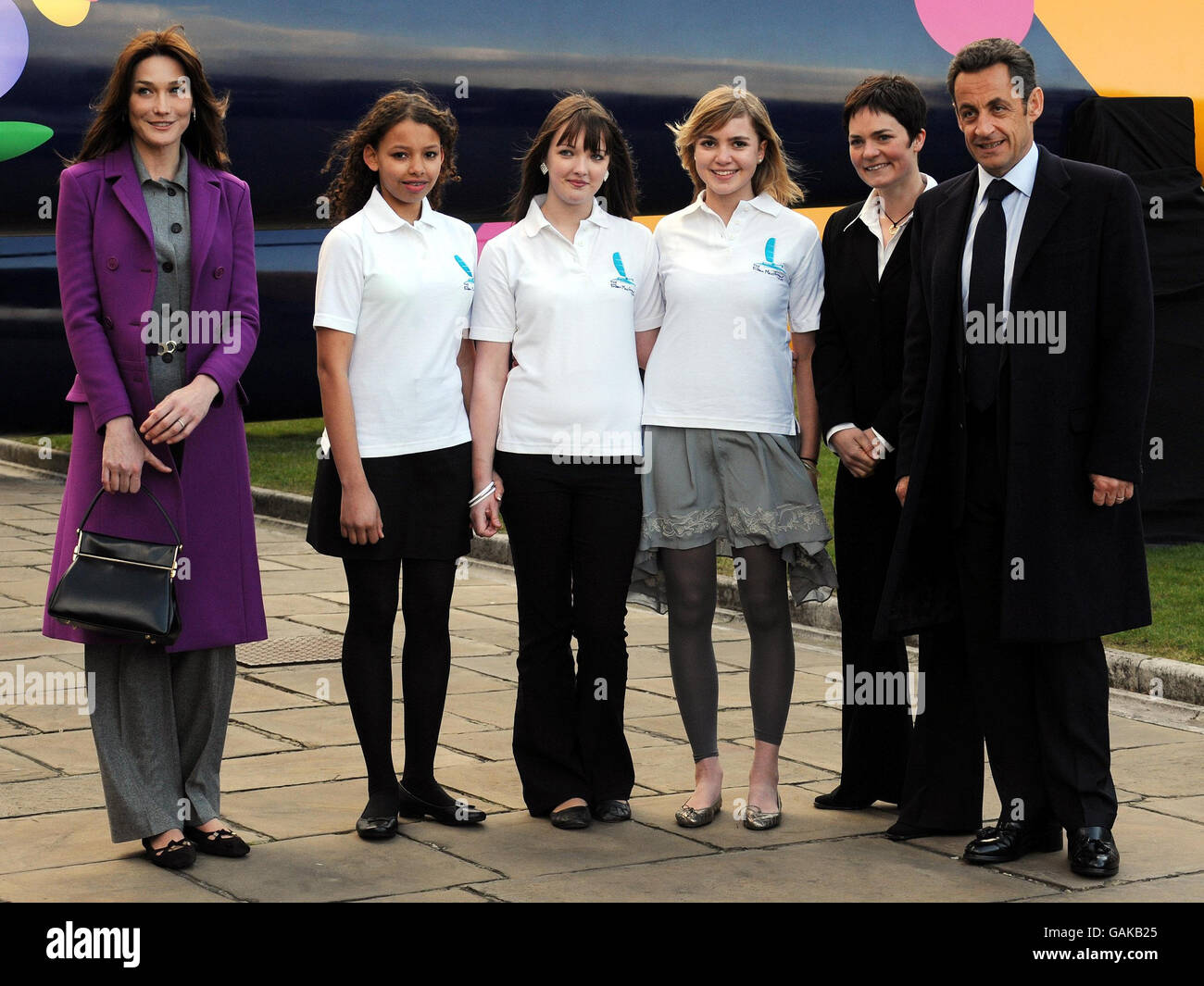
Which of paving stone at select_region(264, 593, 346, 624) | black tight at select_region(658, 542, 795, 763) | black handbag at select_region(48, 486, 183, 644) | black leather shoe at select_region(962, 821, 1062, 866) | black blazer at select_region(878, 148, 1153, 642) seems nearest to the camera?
black handbag at select_region(48, 486, 183, 644)

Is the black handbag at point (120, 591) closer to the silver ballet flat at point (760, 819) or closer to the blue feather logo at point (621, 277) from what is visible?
the blue feather logo at point (621, 277)

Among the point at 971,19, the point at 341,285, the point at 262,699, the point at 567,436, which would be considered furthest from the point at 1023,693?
the point at 971,19

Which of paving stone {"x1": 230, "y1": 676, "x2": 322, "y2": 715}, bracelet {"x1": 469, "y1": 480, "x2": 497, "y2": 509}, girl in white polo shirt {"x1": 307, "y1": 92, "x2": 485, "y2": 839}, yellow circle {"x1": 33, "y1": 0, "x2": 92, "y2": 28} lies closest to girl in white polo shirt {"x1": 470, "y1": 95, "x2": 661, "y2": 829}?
bracelet {"x1": 469, "y1": 480, "x2": 497, "y2": 509}

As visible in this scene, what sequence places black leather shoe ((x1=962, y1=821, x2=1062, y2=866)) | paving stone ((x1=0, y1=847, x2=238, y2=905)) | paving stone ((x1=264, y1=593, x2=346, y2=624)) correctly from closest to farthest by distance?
paving stone ((x1=0, y1=847, x2=238, y2=905)) < black leather shoe ((x1=962, y1=821, x2=1062, y2=866)) < paving stone ((x1=264, y1=593, x2=346, y2=624))

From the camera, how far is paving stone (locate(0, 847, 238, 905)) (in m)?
3.51

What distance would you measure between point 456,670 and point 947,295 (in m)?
2.76

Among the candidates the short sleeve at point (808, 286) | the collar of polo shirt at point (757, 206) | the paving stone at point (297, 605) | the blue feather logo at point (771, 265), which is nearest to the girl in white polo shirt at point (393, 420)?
the collar of polo shirt at point (757, 206)

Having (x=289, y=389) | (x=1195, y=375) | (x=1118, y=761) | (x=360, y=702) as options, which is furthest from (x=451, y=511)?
(x=289, y=389)

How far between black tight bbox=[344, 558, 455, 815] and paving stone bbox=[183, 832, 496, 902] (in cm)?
16

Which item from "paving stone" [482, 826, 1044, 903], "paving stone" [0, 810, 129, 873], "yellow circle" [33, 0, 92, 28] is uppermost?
"yellow circle" [33, 0, 92, 28]

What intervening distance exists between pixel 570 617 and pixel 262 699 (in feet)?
5.68

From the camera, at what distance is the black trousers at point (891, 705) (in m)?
4.09

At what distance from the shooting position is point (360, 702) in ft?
13.3

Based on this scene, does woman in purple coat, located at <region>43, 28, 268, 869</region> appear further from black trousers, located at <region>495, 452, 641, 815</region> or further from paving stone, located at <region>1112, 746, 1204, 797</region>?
paving stone, located at <region>1112, 746, 1204, 797</region>
